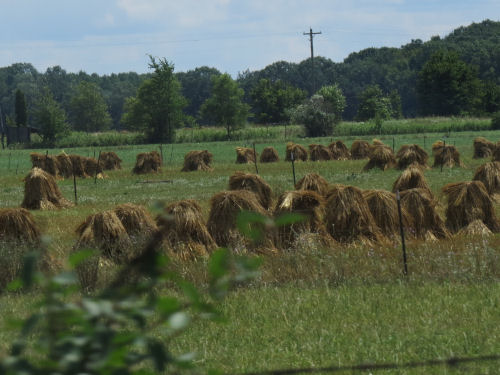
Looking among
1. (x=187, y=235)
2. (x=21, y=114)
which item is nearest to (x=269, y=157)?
(x=187, y=235)

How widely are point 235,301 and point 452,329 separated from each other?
2.66m

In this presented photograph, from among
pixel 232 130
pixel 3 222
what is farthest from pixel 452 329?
pixel 232 130

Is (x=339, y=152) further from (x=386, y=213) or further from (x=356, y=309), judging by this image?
(x=356, y=309)

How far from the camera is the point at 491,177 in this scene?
65.1 feet

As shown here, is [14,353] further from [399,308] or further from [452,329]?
[399,308]

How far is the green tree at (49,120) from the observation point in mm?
88688

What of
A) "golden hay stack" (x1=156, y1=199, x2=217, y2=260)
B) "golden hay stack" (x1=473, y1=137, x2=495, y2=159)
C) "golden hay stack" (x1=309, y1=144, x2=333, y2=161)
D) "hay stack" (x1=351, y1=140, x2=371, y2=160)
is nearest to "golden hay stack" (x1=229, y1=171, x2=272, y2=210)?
"golden hay stack" (x1=156, y1=199, x2=217, y2=260)

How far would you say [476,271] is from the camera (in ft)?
32.3

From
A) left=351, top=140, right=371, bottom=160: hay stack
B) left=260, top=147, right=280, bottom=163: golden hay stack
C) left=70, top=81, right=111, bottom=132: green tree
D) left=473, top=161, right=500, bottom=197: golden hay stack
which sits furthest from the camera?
left=70, top=81, right=111, bottom=132: green tree

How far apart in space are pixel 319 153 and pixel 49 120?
53772mm

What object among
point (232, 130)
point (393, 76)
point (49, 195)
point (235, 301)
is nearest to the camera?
point (235, 301)

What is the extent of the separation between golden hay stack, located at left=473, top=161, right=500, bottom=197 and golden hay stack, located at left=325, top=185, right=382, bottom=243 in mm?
7810

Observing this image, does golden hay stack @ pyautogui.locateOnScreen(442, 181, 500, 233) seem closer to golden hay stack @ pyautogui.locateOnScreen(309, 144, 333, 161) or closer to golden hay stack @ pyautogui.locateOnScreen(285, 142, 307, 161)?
golden hay stack @ pyautogui.locateOnScreen(285, 142, 307, 161)

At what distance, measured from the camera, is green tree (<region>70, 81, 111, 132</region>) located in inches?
5891
